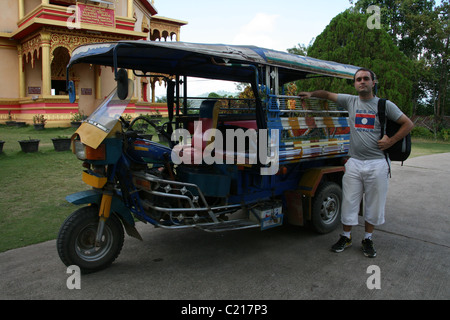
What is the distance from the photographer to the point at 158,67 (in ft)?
15.9

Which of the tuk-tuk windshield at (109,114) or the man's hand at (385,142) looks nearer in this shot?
the tuk-tuk windshield at (109,114)

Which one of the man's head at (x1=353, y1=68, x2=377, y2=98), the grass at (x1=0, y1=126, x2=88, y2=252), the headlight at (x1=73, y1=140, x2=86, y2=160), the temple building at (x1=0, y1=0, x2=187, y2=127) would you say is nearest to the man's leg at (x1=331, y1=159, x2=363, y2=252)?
the man's head at (x1=353, y1=68, x2=377, y2=98)

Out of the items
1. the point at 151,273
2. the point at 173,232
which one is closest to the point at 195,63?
the point at 173,232

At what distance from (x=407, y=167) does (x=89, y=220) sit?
9.34m

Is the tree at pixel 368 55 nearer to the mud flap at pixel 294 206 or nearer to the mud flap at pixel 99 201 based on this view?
the mud flap at pixel 294 206

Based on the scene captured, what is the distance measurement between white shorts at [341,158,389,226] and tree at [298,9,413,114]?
12.0m

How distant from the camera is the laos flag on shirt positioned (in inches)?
152

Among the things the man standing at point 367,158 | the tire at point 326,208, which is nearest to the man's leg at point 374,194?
the man standing at point 367,158

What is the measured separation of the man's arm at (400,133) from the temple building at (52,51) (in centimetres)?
1293

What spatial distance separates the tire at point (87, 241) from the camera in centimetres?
327

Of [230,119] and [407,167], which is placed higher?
[230,119]

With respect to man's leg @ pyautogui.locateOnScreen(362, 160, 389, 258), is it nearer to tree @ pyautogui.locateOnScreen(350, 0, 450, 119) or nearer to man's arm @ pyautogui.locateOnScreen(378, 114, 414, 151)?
man's arm @ pyautogui.locateOnScreen(378, 114, 414, 151)

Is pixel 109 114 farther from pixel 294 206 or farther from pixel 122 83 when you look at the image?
pixel 294 206
